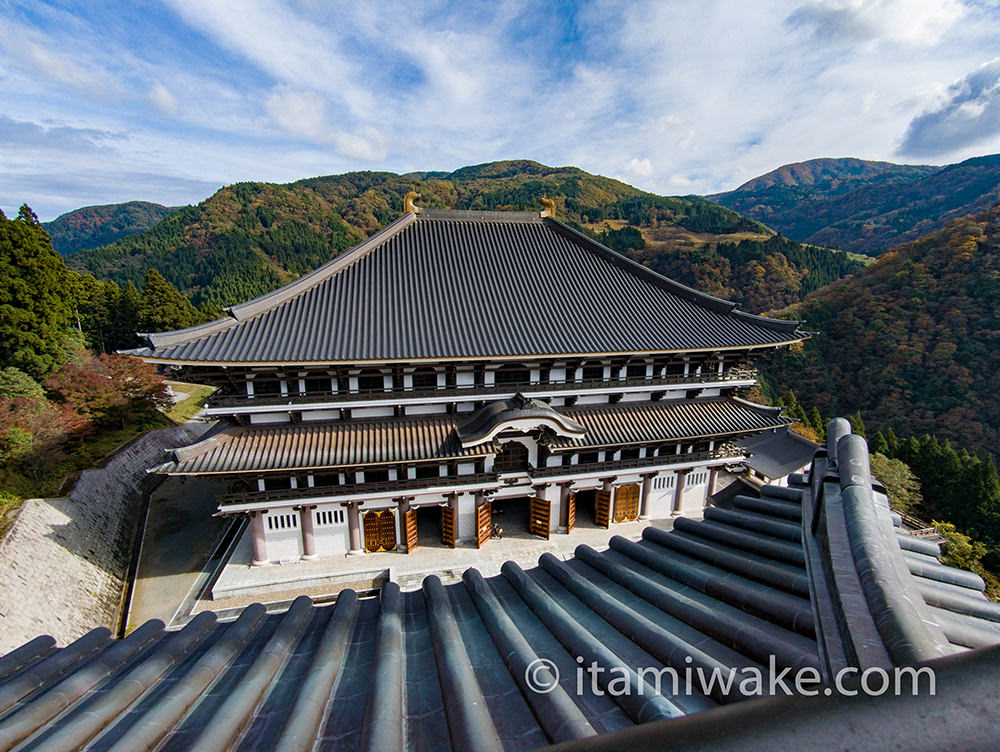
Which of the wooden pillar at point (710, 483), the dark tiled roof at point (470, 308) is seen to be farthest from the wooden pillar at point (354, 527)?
the wooden pillar at point (710, 483)

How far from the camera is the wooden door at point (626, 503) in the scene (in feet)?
62.1

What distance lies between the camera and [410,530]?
16922 millimetres

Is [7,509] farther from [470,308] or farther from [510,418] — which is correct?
[510,418]

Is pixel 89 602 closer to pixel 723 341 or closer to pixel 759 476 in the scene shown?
pixel 723 341

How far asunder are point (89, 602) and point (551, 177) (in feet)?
683

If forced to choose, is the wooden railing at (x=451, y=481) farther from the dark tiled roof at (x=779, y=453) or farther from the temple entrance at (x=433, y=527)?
the dark tiled roof at (x=779, y=453)

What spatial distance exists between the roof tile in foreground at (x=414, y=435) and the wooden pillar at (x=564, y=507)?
2.74 m

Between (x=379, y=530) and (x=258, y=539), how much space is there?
13.7 feet

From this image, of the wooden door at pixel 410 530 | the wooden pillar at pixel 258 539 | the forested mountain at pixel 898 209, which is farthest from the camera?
the forested mountain at pixel 898 209

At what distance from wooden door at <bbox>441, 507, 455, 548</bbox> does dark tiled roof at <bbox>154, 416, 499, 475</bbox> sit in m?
3.27

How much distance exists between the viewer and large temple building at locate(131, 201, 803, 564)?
47.4 ft

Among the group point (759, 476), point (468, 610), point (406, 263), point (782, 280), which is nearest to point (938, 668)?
point (468, 610)

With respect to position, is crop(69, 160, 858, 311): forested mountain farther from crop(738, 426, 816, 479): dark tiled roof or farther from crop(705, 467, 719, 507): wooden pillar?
crop(705, 467, 719, 507): wooden pillar

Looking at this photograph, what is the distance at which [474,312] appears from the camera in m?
16.7
